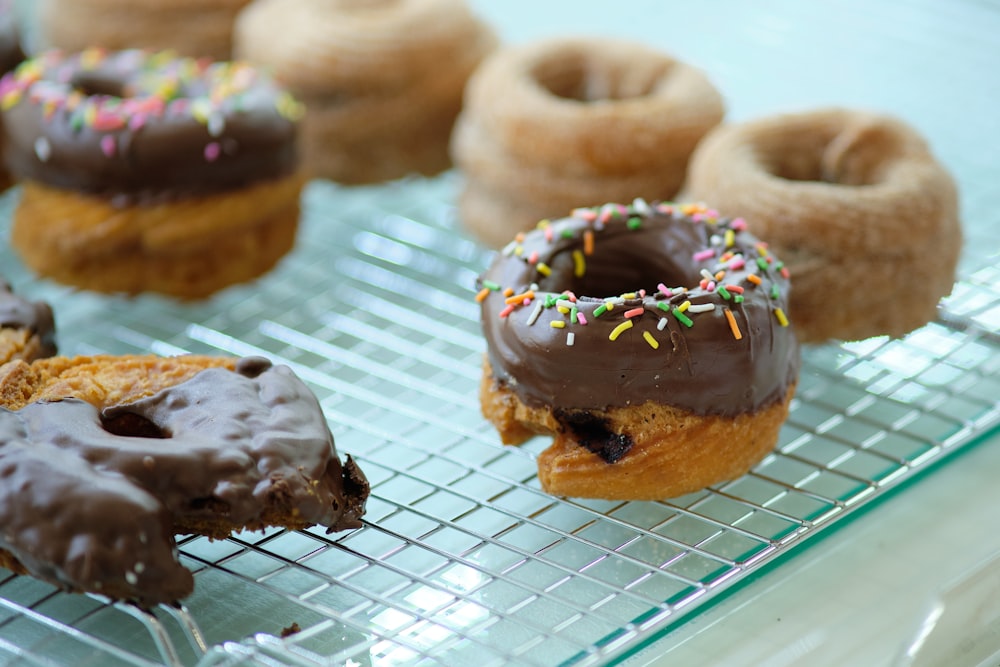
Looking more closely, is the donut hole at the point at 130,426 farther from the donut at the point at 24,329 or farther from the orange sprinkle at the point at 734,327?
the orange sprinkle at the point at 734,327

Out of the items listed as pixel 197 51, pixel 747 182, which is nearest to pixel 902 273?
pixel 747 182

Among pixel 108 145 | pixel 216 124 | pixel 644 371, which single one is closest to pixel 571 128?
pixel 216 124

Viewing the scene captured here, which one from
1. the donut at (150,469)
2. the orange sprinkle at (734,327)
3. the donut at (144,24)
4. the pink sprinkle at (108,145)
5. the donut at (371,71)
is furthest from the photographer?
the donut at (144,24)

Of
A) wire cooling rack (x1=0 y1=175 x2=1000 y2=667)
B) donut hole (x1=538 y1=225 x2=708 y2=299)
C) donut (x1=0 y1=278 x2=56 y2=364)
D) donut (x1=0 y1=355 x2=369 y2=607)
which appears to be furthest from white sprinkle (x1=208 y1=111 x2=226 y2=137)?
donut hole (x1=538 y1=225 x2=708 y2=299)

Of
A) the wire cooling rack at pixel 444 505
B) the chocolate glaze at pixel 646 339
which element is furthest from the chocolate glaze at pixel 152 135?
the chocolate glaze at pixel 646 339

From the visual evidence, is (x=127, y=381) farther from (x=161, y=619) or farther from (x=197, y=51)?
(x=197, y=51)

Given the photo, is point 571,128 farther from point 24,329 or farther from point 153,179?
point 24,329
